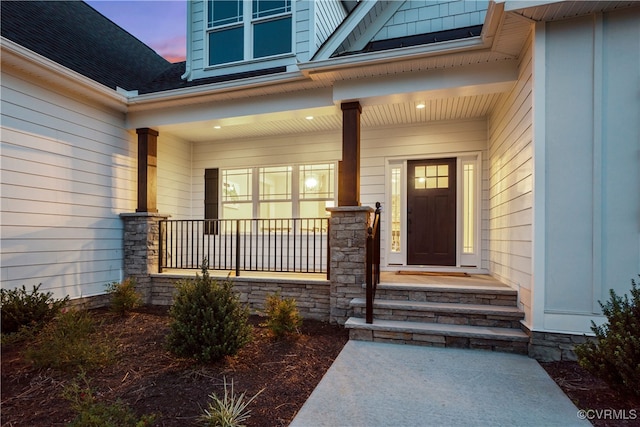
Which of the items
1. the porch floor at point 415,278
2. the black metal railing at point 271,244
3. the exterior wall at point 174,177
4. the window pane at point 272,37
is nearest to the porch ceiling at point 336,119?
the exterior wall at point 174,177

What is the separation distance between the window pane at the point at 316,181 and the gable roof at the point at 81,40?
11.2 feet

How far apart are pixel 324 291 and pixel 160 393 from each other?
2.36 m

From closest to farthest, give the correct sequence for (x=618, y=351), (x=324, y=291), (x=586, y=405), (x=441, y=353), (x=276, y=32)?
(x=618, y=351) < (x=586, y=405) < (x=441, y=353) < (x=324, y=291) < (x=276, y=32)

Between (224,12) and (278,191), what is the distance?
10.8 feet

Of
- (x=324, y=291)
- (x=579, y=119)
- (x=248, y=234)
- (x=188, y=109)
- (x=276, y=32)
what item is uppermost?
(x=276, y=32)

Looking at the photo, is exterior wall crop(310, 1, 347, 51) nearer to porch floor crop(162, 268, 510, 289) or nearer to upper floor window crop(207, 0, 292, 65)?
upper floor window crop(207, 0, 292, 65)

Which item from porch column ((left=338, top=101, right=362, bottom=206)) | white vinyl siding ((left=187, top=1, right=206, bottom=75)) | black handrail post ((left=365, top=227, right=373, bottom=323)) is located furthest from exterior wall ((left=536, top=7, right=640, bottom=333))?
white vinyl siding ((left=187, top=1, right=206, bottom=75))

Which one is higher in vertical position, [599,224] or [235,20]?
[235,20]

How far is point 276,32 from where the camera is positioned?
17.5 feet

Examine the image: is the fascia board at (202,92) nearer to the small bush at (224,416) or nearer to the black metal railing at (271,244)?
the black metal railing at (271,244)

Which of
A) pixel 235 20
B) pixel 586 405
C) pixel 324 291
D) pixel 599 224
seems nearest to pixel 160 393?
pixel 324 291

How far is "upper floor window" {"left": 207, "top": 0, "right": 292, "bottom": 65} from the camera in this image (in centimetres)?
531

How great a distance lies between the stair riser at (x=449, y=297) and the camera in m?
3.47

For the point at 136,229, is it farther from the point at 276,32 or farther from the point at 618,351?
the point at 618,351
